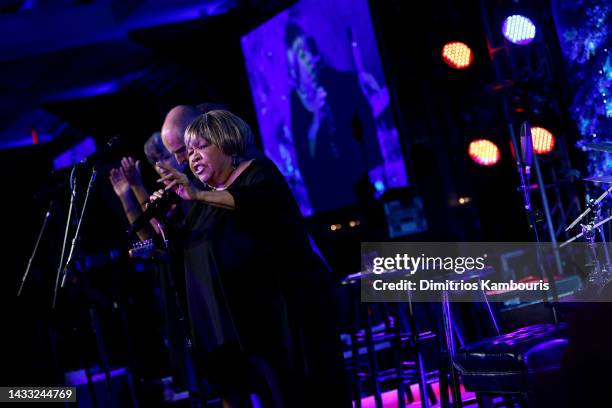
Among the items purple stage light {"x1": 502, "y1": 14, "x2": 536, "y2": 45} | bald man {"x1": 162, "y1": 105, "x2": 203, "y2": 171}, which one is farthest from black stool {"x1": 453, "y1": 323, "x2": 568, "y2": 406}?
purple stage light {"x1": 502, "y1": 14, "x2": 536, "y2": 45}

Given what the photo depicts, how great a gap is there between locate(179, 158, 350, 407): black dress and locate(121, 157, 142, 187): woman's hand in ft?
2.48

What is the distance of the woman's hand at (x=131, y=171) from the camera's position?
3.44 m

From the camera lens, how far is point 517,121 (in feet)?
22.3

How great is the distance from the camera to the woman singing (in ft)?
8.77

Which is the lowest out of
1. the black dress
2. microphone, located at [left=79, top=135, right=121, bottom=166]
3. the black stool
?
the black stool

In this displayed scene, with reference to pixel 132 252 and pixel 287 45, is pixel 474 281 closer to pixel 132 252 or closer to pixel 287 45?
pixel 132 252

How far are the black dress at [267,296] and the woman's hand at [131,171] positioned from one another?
0.76 m

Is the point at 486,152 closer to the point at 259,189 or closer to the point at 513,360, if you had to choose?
the point at 513,360

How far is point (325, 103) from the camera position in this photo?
24.8ft

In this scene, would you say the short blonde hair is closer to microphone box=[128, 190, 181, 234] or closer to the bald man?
microphone box=[128, 190, 181, 234]

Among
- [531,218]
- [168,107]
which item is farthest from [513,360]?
[168,107]

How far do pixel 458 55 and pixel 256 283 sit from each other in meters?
4.10

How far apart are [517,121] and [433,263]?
6.86 feet

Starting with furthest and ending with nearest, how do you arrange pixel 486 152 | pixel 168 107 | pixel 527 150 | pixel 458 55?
pixel 168 107, pixel 486 152, pixel 458 55, pixel 527 150
